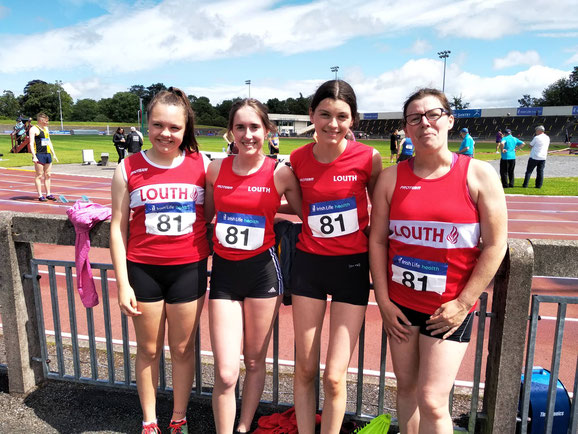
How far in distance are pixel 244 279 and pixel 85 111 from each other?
420 feet

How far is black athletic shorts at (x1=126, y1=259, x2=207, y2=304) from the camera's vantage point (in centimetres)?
260

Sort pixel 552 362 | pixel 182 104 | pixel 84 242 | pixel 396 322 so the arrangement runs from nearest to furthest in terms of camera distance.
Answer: pixel 396 322 → pixel 552 362 → pixel 182 104 → pixel 84 242

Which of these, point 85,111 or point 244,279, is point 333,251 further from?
point 85,111

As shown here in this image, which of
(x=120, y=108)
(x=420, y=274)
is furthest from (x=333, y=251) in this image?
(x=120, y=108)

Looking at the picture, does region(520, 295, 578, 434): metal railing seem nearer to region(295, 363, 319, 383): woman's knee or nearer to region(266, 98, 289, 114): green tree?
region(295, 363, 319, 383): woman's knee

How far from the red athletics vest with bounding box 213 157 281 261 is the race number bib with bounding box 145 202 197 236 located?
0.21 meters

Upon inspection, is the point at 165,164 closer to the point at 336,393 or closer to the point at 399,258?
the point at 399,258

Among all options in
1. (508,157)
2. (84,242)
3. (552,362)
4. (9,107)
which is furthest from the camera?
(9,107)

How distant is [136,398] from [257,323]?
1.35m

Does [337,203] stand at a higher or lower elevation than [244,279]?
higher

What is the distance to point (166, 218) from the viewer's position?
258cm

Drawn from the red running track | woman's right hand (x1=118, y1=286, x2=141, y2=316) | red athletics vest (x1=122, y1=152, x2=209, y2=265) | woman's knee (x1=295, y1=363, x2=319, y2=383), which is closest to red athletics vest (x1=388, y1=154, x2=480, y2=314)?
woman's knee (x1=295, y1=363, x2=319, y2=383)

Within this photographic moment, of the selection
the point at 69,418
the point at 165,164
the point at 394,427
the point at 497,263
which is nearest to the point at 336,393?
the point at 394,427

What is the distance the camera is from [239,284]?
2557 mm
